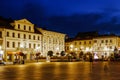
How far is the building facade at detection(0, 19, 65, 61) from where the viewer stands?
231 ft

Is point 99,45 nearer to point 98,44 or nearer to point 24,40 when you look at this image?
point 98,44

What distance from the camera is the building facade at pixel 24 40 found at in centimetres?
7047

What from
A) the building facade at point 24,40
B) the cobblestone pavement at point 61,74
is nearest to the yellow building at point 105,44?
the building facade at point 24,40

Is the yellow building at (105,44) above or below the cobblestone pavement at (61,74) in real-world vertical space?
above

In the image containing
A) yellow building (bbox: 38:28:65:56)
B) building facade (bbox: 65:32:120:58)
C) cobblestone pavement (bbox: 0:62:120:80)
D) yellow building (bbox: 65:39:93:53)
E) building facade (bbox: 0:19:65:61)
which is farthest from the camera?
yellow building (bbox: 65:39:93:53)

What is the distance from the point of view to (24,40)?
77.6 meters

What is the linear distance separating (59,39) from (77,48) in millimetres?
21484

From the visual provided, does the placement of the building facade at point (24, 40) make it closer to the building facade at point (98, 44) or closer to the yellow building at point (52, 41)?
the yellow building at point (52, 41)

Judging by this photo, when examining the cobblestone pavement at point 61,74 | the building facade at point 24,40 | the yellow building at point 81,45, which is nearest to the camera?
the cobblestone pavement at point 61,74

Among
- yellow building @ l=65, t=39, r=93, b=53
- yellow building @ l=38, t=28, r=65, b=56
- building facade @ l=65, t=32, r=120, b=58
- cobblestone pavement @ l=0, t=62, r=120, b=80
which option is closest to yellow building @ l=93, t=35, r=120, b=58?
building facade @ l=65, t=32, r=120, b=58

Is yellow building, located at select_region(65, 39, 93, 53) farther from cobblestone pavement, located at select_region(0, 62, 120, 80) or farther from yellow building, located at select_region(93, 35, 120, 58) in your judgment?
cobblestone pavement, located at select_region(0, 62, 120, 80)

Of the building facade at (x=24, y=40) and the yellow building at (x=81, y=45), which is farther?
the yellow building at (x=81, y=45)

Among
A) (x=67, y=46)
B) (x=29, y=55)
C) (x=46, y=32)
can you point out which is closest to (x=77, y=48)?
(x=67, y=46)

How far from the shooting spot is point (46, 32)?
8738 centimetres
